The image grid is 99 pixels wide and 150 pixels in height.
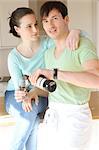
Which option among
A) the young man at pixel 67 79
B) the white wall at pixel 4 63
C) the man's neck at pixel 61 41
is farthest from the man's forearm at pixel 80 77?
the white wall at pixel 4 63

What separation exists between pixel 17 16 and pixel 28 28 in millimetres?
53

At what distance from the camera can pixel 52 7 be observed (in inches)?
30.0

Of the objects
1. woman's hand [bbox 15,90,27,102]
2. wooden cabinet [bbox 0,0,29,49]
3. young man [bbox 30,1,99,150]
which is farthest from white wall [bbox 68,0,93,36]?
woman's hand [bbox 15,90,27,102]

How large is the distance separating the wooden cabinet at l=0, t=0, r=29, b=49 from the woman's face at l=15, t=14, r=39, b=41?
3 cm

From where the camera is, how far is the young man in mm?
706

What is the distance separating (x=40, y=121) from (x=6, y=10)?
40cm

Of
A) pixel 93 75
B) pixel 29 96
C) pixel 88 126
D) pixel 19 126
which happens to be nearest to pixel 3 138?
pixel 19 126

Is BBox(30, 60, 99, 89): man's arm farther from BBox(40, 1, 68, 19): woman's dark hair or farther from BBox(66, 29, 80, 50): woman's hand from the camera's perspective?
BBox(40, 1, 68, 19): woman's dark hair

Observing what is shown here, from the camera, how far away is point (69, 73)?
2.31 ft

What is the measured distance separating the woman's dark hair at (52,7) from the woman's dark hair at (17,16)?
0.05 metres

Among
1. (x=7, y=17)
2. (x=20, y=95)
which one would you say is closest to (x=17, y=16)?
(x=7, y=17)

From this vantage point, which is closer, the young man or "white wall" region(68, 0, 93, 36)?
the young man

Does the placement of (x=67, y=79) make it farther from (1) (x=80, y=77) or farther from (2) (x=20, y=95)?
(2) (x=20, y=95)

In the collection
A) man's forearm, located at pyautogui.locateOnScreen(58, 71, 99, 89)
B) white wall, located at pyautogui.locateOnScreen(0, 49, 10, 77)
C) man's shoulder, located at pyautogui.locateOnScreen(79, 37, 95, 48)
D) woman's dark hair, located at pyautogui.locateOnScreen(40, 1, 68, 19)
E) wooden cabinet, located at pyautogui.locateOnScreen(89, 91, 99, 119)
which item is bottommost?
wooden cabinet, located at pyautogui.locateOnScreen(89, 91, 99, 119)
